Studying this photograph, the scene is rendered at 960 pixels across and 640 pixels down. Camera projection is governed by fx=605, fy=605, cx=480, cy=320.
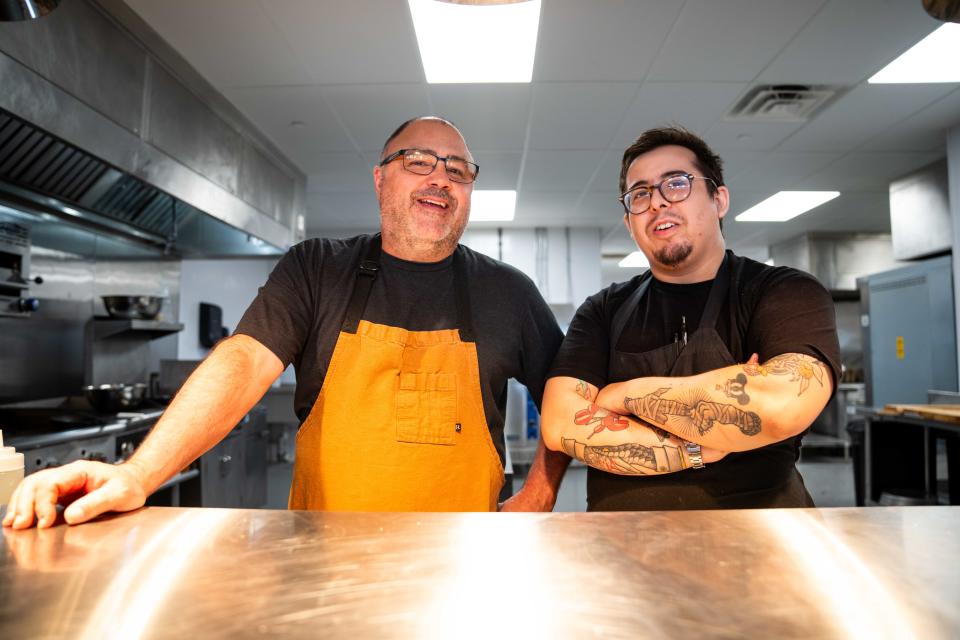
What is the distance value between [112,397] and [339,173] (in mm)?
2706

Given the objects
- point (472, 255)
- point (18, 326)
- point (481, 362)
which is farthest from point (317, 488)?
point (18, 326)

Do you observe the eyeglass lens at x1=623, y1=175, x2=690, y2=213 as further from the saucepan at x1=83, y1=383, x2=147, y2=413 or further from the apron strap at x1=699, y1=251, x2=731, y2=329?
the saucepan at x1=83, y1=383, x2=147, y2=413

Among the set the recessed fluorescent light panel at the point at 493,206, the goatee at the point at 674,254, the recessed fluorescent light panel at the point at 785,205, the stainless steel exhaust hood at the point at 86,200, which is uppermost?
the recessed fluorescent light panel at the point at 493,206

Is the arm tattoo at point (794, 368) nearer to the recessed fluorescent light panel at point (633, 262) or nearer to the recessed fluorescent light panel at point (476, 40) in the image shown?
the recessed fluorescent light panel at point (476, 40)

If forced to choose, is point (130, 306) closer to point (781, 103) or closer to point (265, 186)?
point (265, 186)

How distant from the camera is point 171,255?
4336 millimetres

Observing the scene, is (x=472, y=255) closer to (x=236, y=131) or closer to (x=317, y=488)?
(x=317, y=488)

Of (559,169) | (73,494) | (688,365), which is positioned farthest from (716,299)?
(559,169)

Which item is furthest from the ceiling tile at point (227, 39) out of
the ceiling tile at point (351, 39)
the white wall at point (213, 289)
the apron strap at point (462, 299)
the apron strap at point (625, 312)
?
the white wall at point (213, 289)

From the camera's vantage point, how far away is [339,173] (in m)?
5.20

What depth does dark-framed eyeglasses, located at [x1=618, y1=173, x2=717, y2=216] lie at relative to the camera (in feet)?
5.19

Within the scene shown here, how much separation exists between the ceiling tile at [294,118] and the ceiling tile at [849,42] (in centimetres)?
262

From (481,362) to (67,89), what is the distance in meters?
2.01

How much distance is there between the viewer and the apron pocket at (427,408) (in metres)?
1.48
